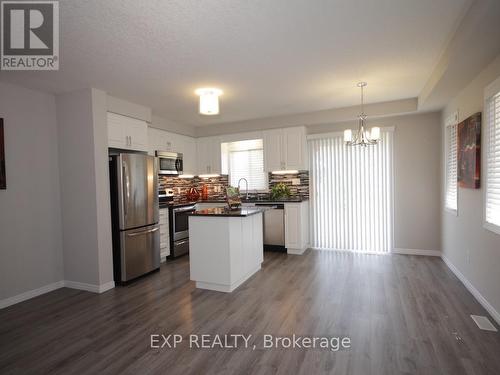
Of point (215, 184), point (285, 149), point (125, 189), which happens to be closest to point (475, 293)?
point (285, 149)

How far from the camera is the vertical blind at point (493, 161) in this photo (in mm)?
2541

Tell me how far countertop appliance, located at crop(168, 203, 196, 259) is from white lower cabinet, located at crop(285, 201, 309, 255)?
178 cm

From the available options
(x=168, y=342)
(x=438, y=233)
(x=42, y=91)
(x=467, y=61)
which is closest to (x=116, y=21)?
(x=42, y=91)

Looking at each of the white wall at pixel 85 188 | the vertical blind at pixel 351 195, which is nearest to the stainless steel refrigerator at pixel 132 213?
the white wall at pixel 85 188

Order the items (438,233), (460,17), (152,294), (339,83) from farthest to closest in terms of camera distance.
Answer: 1. (438,233)
2. (339,83)
3. (152,294)
4. (460,17)

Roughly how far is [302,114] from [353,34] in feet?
9.13

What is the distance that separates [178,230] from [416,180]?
413cm

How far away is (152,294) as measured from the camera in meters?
3.39

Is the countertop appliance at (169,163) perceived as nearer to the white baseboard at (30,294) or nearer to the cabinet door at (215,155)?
the cabinet door at (215,155)

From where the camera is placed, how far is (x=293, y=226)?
4984 millimetres

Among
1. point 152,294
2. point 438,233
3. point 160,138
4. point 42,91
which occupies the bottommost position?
point 152,294

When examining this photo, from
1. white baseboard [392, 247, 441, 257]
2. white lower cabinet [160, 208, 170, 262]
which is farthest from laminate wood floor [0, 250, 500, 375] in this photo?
white lower cabinet [160, 208, 170, 262]

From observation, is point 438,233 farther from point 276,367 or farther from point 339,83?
point 276,367

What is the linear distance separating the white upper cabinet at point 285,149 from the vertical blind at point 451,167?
2154 mm
